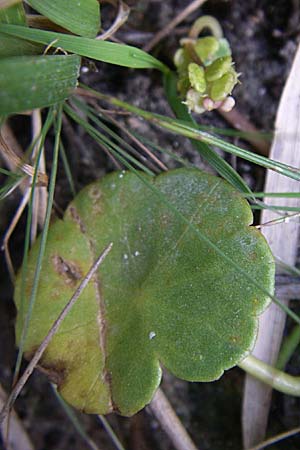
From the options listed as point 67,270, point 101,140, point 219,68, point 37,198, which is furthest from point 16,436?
point 219,68

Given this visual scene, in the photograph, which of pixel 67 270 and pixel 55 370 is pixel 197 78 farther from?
pixel 55 370

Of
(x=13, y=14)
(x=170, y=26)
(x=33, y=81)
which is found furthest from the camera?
(x=170, y=26)

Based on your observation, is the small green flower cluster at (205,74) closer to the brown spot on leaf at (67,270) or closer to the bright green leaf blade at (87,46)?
the bright green leaf blade at (87,46)

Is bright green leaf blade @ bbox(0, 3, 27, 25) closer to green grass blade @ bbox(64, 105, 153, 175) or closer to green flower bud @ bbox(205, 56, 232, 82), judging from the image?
green grass blade @ bbox(64, 105, 153, 175)

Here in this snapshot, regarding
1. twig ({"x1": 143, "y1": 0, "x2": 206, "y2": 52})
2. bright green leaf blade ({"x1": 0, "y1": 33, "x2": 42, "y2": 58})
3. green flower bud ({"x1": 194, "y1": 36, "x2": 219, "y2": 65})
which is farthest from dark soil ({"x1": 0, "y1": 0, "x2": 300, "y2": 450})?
bright green leaf blade ({"x1": 0, "y1": 33, "x2": 42, "y2": 58})

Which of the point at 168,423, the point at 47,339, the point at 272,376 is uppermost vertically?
the point at 47,339

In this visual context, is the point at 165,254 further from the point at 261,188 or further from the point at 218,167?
the point at 261,188

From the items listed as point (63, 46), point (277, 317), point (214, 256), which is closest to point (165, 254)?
point (214, 256)
